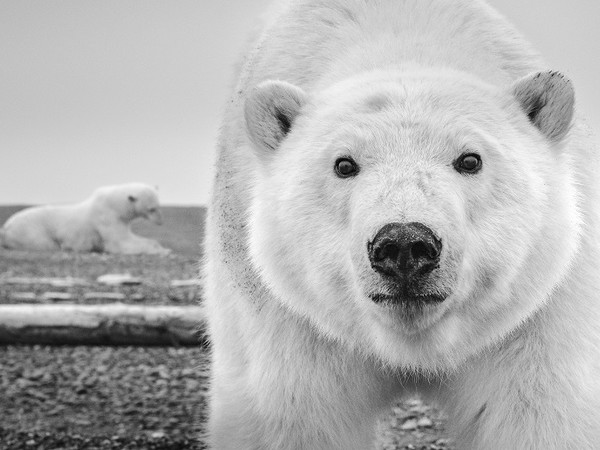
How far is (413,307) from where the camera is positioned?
9.04 feet

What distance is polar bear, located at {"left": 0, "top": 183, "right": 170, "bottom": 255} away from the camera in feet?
38.3

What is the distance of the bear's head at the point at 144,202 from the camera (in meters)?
12.3

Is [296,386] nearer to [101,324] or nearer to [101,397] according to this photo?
[101,324]

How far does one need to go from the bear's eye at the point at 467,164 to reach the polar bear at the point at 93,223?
8.88 metres

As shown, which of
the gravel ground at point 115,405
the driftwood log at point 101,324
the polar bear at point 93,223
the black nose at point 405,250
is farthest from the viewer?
the polar bear at point 93,223

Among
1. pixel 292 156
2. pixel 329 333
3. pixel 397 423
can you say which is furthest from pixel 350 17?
pixel 397 423

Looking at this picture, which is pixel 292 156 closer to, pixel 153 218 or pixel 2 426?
pixel 2 426

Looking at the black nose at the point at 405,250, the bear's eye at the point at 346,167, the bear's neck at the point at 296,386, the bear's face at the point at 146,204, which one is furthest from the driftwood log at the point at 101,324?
the bear's face at the point at 146,204

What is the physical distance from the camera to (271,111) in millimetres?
3135

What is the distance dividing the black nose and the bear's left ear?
697mm

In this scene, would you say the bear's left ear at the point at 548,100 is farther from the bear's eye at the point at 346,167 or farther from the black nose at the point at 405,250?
the black nose at the point at 405,250

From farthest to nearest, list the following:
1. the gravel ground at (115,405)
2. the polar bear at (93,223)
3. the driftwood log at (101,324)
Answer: the polar bear at (93,223) < the driftwood log at (101,324) < the gravel ground at (115,405)

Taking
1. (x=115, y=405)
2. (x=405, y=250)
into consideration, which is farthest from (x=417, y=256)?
(x=115, y=405)

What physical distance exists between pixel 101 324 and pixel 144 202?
7.26m
